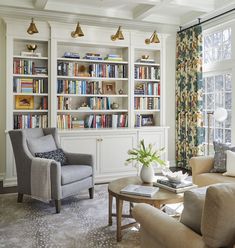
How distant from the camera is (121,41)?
5.31 meters

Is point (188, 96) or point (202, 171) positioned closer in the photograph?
point (202, 171)

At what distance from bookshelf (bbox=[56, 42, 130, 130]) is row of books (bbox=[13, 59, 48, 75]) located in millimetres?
296

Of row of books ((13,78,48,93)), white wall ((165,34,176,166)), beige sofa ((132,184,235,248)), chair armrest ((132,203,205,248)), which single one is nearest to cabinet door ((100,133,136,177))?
white wall ((165,34,176,166))

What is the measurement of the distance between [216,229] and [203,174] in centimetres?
240

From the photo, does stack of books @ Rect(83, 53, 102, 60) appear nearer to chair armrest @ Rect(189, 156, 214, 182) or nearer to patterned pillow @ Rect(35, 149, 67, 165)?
patterned pillow @ Rect(35, 149, 67, 165)

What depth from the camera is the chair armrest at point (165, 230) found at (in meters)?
1.52

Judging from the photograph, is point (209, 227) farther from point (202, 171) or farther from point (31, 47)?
point (31, 47)

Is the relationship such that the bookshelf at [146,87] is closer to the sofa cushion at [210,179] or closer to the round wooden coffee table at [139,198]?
the sofa cushion at [210,179]

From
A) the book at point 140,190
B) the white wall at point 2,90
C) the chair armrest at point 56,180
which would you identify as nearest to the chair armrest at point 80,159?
the chair armrest at point 56,180

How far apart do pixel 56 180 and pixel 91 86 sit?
2.22m

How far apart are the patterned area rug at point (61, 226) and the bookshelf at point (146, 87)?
2.12 metres

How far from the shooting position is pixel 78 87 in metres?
5.16

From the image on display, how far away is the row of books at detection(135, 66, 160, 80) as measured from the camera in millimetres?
5555

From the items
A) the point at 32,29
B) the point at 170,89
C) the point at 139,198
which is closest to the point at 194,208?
the point at 139,198
